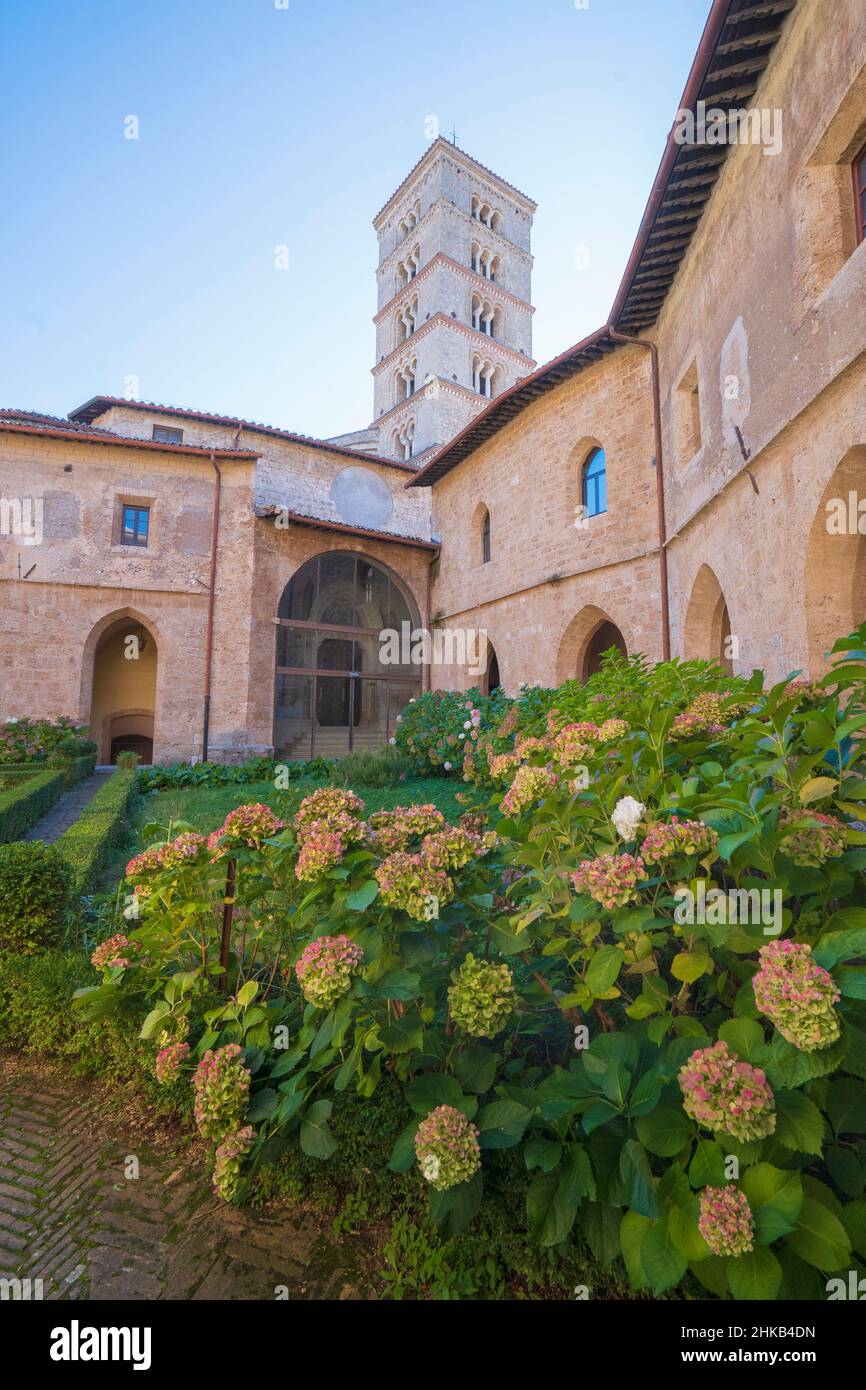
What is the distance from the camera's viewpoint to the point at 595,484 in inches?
454

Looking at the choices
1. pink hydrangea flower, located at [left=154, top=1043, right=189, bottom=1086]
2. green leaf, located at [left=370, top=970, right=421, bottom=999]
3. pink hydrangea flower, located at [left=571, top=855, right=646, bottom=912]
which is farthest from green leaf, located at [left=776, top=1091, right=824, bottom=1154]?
pink hydrangea flower, located at [left=154, top=1043, right=189, bottom=1086]

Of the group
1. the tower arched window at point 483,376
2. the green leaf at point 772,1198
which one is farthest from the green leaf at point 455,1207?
the tower arched window at point 483,376

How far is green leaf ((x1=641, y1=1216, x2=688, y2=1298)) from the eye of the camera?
122 cm

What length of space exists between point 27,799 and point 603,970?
26.8 feet

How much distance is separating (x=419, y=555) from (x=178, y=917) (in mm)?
16129

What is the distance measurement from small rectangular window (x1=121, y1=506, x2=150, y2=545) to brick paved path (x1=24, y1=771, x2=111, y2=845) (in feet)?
19.0

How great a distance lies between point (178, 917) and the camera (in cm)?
242

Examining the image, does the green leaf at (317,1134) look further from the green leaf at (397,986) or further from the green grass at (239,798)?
the green grass at (239,798)

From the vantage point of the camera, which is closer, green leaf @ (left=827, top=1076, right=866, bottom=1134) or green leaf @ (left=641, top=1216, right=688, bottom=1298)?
green leaf @ (left=641, top=1216, right=688, bottom=1298)

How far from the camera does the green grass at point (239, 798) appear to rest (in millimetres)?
8000

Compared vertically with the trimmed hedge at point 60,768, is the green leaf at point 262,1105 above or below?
below

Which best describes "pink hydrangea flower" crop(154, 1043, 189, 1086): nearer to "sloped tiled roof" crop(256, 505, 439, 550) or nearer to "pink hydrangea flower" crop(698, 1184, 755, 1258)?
"pink hydrangea flower" crop(698, 1184, 755, 1258)

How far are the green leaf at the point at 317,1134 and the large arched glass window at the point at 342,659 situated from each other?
14023 mm
